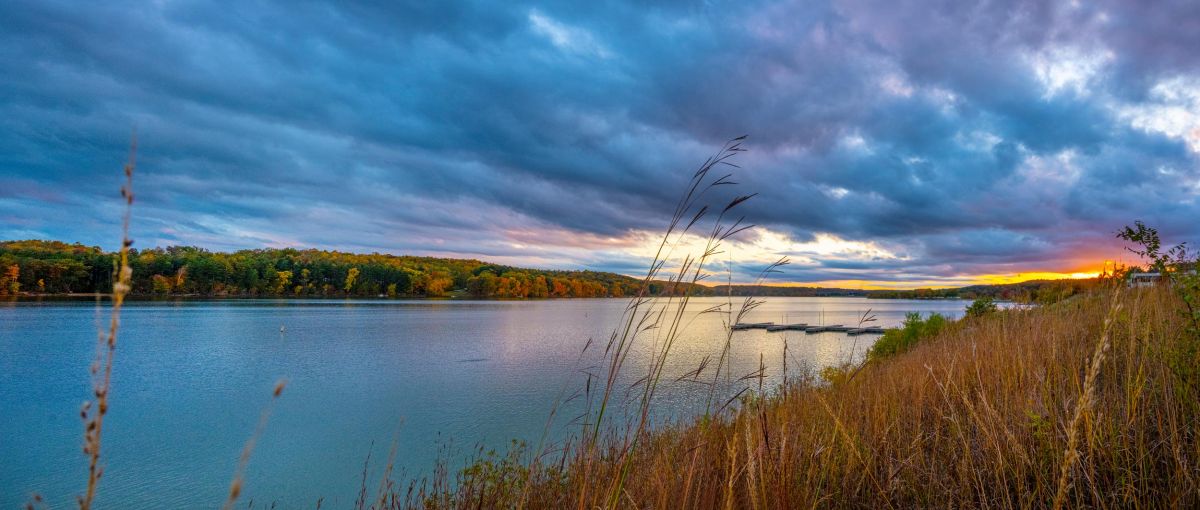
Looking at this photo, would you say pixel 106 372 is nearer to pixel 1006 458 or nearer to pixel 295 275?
pixel 1006 458

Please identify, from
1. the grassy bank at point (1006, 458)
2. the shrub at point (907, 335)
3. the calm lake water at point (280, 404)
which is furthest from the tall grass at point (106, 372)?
the shrub at point (907, 335)

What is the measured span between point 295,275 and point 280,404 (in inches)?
3883

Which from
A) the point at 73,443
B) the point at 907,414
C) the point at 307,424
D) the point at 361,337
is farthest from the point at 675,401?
the point at 361,337

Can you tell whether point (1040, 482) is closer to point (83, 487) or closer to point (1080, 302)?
point (1080, 302)

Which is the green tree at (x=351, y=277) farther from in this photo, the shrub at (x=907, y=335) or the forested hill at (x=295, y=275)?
the shrub at (x=907, y=335)

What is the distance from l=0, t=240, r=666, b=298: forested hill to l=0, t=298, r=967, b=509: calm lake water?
85.2 feet

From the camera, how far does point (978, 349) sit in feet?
21.5

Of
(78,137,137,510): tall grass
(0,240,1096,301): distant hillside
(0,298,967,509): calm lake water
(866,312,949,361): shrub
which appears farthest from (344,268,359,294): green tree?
(78,137,137,510): tall grass

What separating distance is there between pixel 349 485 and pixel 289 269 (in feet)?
356

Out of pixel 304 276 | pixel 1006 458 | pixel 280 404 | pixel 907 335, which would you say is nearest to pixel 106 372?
pixel 1006 458

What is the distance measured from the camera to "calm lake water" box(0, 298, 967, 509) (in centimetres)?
1118

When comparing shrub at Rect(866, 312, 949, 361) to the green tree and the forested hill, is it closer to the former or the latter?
the forested hill

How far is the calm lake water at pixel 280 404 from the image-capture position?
1118 cm

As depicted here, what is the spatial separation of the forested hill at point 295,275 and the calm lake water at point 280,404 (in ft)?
85.2
